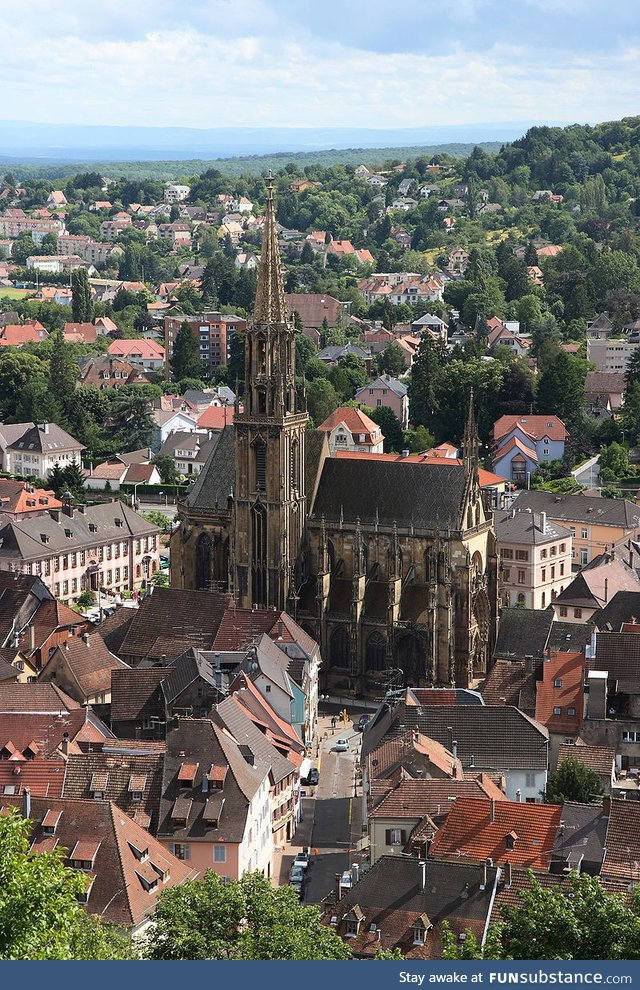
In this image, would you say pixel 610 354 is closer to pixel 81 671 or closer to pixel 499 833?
pixel 81 671

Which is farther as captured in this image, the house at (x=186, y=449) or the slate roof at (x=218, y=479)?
the house at (x=186, y=449)

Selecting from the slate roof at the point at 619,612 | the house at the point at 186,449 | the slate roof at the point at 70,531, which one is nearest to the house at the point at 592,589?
the slate roof at the point at 619,612

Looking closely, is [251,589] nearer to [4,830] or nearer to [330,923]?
[330,923]

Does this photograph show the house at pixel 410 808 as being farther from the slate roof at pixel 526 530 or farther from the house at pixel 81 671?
the slate roof at pixel 526 530

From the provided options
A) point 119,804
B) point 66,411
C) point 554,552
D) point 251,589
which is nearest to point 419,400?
point 66,411

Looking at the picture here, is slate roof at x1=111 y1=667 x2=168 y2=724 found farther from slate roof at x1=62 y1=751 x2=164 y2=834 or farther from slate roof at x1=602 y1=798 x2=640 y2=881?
slate roof at x1=602 y1=798 x2=640 y2=881

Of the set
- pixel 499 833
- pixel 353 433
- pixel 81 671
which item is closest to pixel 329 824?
pixel 499 833
